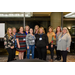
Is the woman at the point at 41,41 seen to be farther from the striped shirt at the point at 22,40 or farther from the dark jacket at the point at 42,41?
the striped shirt at the point at 22,40

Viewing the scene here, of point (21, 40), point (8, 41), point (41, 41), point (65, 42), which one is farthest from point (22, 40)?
point (65, 42)

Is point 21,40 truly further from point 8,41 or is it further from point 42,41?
point 42,41

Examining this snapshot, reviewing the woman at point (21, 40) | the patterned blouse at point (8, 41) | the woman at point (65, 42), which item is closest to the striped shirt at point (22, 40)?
the woman at point (21, 40)

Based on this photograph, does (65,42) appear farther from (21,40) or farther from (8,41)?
(8,41)

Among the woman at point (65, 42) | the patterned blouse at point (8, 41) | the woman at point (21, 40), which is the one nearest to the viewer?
the woman at point (65, 42)

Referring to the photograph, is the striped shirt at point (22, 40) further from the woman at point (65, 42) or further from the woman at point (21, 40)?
the woman at point (65, 42)

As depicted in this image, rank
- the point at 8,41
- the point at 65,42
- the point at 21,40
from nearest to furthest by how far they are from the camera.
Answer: the point at 65,42
the point at 8,41
the point at 21,40

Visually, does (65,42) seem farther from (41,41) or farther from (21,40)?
(21,40)

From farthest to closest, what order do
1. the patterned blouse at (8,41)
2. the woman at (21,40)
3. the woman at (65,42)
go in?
the woman at (21,40) < the patterned blouse at (8,41) < the woman at (65,42)

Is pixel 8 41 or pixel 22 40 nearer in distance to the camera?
pixel 8 41

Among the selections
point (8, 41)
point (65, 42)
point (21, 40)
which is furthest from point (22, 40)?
point (65, 42)

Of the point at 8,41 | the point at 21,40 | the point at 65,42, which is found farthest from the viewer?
the point at 21,40

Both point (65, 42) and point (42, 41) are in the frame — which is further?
point (42, 41)

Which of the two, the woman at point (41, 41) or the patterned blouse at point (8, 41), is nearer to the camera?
the patterned blouse at point (8, 41)
